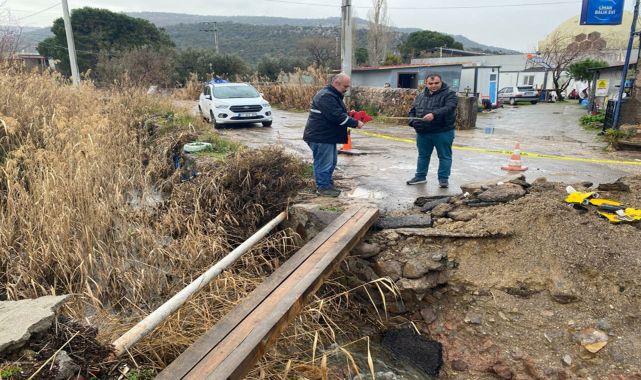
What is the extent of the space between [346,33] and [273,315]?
1328 centimetres

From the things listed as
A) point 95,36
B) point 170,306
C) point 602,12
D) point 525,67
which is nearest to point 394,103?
point 602,12

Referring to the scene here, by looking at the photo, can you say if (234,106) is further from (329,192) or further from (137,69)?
(329,192)

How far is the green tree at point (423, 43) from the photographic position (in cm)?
5312

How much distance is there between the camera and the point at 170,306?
11.2ft

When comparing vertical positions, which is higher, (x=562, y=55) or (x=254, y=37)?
(x=254, y=37)

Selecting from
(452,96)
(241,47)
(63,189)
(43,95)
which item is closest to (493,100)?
(452,96)

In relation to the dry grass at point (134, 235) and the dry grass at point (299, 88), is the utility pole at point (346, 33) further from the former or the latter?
the dry grass at point (134, 235)

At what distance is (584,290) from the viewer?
13.0 feet

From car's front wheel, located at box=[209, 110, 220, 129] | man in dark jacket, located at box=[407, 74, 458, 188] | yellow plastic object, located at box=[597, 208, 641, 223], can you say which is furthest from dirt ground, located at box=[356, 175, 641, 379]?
car's front wheel, located at box=[209, 110, 220, 129]

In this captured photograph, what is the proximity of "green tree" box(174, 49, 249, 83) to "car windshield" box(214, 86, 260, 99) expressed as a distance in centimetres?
1853

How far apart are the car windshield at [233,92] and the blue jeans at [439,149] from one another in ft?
31.3

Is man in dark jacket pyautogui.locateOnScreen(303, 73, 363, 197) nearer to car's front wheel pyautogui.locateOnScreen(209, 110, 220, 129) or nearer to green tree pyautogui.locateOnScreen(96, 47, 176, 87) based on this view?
car's front wheel pyautogui.locateOnScreen(209, 110, 220, 129)

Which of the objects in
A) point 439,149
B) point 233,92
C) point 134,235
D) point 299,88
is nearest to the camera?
point 134,235

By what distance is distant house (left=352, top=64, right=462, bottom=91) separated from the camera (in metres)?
22.0
